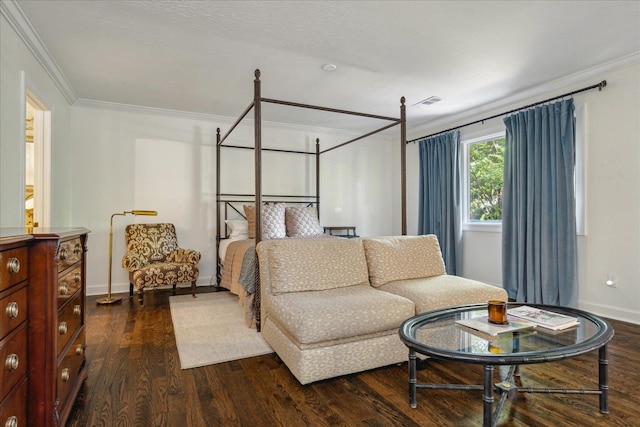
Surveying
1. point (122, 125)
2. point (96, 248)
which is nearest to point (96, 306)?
point (96, 248)

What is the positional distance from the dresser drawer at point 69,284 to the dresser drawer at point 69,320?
1.8 inches

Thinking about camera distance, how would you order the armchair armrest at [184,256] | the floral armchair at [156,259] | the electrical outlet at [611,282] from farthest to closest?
the armchair armrest at [184,256], the floral armchair at [156,259], the electrical outlet at [611,282]

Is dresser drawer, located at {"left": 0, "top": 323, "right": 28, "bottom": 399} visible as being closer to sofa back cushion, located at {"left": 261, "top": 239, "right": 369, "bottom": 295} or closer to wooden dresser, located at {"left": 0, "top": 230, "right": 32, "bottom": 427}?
wooden dresser, located at {"left": 0, "top": 230, "right": 32, "bottom": 427}

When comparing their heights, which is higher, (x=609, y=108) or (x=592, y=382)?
(x=609, y=108)

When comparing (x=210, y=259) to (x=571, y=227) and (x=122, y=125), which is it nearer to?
(x=122, y=125)

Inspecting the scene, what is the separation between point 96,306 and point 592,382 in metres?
4.40

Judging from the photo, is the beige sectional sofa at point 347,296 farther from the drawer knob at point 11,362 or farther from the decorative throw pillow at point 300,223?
the decorative throw pillow at point 300,223

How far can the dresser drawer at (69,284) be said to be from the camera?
1.55 m

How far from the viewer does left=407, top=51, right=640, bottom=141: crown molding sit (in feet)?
10.6

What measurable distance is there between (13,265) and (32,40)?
8.18 ft

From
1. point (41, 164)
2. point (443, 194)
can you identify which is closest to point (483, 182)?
point (443, 194)

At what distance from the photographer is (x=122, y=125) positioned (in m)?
4.50

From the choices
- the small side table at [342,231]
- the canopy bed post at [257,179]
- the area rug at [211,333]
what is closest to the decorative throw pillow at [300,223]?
the small side table at [342,231]

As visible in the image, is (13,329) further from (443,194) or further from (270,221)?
(443,194)
